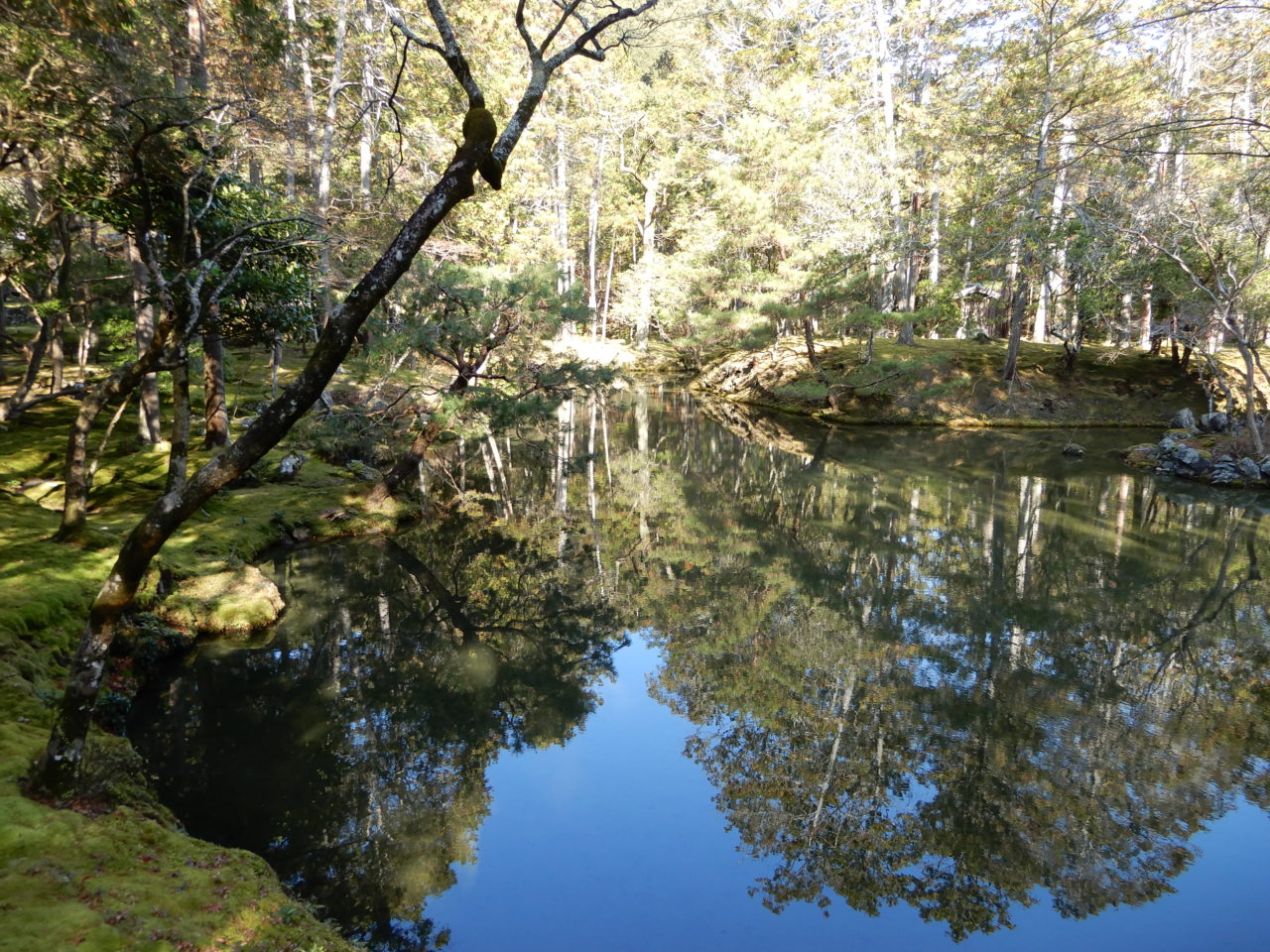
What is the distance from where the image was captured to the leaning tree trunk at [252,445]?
418 centimetres

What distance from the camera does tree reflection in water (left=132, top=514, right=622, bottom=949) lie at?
623 cm

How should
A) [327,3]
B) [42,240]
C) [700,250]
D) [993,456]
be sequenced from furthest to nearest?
[700,250], [993,456], [327,3], [42,240]

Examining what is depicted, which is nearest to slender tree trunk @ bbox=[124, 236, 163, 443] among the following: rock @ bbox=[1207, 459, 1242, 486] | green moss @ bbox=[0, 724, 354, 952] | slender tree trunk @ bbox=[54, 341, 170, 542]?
slender tree trunk @ bbox=[54, 341, 170, 542]

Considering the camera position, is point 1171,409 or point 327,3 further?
point 1171,409

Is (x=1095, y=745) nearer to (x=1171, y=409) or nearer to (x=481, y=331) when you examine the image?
(x=481, y=331)

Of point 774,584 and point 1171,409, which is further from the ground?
point 1171,409

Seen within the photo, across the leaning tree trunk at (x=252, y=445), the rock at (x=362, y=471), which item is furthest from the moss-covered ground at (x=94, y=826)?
the rock at (x=362, y=471)

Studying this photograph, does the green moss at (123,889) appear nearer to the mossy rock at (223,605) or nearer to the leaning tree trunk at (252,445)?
the leaning tree trunk at (252,445)

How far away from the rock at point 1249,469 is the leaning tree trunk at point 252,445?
24.9 m

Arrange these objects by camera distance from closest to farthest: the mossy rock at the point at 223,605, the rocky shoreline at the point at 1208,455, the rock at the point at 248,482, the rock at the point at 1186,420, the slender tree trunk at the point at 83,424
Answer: the slender tree trunk at the point at 83,424 < the mossy rock at the point at 223,605 < the rock at the point at 248,482 < the rocky shoreline at the point at 1208,455 < the rock at the point at 1186,420

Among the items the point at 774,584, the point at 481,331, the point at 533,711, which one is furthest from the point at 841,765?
the point at 481,331

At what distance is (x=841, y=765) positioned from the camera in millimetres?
7777

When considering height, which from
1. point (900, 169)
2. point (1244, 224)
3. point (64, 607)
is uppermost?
point (900, 169)

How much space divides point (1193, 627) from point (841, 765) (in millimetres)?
7716
